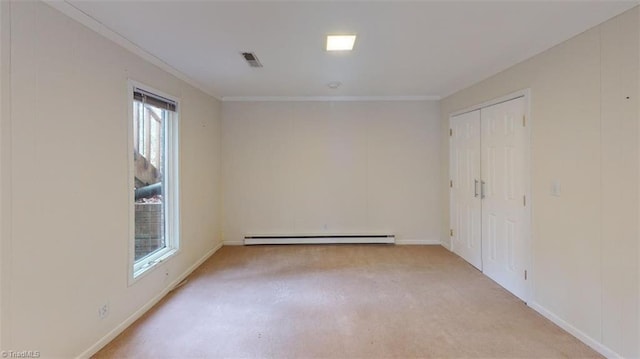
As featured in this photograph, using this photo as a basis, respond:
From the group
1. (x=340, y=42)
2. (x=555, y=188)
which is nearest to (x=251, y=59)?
(x=340, y=42)

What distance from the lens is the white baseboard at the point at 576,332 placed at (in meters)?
2.27

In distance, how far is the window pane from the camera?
308cm

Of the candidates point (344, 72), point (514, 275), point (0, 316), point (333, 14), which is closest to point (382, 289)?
point (514, 275)

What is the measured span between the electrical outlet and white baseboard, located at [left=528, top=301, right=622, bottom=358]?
3.64m

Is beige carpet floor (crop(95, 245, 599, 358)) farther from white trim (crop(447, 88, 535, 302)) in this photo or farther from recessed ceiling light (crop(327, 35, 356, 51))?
recessed ceiling light (crop(327, 35, 356, 51))

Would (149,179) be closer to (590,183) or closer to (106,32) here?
(106,32)

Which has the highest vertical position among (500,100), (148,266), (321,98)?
(321,98)

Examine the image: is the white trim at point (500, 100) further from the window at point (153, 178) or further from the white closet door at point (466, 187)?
the window at point (153, 178)

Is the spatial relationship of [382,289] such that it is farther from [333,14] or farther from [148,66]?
[148,66]

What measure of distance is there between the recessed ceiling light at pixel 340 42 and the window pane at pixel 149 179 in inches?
73.0

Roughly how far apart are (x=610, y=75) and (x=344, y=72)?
2.34 metres

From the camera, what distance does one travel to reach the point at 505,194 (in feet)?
11.5

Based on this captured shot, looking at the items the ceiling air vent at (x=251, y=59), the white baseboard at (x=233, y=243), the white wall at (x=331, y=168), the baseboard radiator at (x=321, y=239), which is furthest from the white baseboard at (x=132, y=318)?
the ceiling air vent at (x=251, y=59)

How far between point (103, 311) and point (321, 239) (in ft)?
10.8
